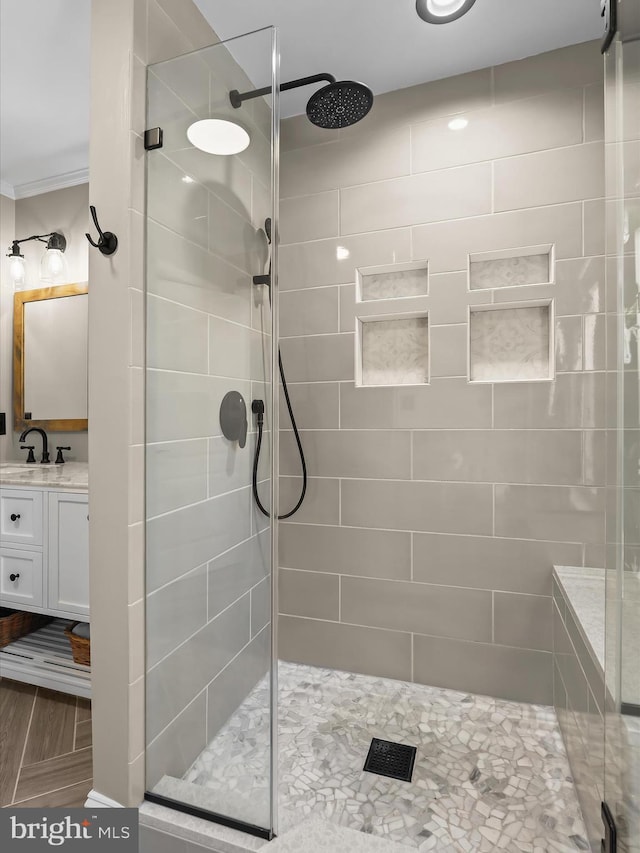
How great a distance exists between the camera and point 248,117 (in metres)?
1.22

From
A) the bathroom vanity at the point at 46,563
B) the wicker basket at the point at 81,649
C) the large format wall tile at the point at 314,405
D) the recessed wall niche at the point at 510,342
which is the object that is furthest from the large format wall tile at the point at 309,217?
the wicker basket at the point at 81,649

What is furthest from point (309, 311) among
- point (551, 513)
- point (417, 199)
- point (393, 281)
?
point (551, 513)

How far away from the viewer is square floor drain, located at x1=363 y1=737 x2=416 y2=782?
145cm

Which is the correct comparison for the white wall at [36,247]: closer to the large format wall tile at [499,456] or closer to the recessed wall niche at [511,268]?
the large format wall tile at [499,456]

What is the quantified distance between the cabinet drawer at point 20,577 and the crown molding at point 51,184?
6.35 ft

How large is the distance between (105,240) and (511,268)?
1.42 metres

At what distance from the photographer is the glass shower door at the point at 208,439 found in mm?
1213

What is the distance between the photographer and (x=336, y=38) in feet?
5.50

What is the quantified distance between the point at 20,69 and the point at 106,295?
134cm

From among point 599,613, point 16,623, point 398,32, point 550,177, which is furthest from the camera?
point 16,623

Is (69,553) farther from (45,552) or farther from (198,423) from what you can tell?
(198,423)

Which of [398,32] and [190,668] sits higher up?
[398,32]

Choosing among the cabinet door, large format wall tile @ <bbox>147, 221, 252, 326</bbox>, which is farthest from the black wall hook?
the cabinet door

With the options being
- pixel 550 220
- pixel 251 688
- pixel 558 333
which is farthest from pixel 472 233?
pixel 251 688
